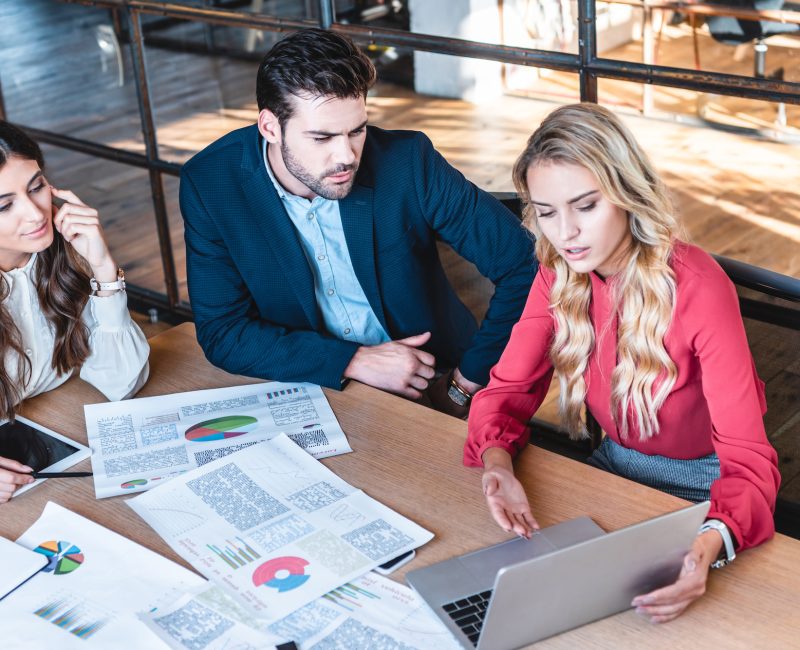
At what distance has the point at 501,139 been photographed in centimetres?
279

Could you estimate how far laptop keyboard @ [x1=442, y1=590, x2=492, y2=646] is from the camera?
3.82 feet

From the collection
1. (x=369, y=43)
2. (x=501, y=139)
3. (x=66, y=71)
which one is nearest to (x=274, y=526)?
(x=369, y=43)

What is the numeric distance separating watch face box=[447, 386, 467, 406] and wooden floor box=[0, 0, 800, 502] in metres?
0.38

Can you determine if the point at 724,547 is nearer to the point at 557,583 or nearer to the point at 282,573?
the point at 557,583

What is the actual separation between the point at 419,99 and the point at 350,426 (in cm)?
157

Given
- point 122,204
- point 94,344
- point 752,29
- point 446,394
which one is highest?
point 752,29

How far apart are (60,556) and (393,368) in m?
0.69

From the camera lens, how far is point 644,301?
149cm

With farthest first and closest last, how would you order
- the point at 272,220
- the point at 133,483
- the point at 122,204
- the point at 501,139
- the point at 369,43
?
1. the point at 122,204
2. the point at 501,139
3. the point at 369,43
4. the point at 272,220
5. the point at 133,483

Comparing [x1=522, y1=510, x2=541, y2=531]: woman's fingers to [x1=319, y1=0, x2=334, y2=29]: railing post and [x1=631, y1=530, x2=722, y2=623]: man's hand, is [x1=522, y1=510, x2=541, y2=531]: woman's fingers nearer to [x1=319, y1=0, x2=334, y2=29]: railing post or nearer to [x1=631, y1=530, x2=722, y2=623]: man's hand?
[x1=631, y1=530, x2=722, y2=623]: man's hand

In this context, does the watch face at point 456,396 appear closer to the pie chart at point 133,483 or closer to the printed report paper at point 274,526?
the printed report paper at point 274,526

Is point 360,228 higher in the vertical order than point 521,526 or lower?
higher

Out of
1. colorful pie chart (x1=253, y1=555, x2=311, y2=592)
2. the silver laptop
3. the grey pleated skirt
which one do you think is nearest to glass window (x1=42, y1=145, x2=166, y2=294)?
the grey pleated skirt

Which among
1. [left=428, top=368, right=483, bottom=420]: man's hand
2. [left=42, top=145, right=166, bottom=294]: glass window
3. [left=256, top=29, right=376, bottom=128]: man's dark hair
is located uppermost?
[left=256, top=29, right=376, bottom=128]: man's dark hair
